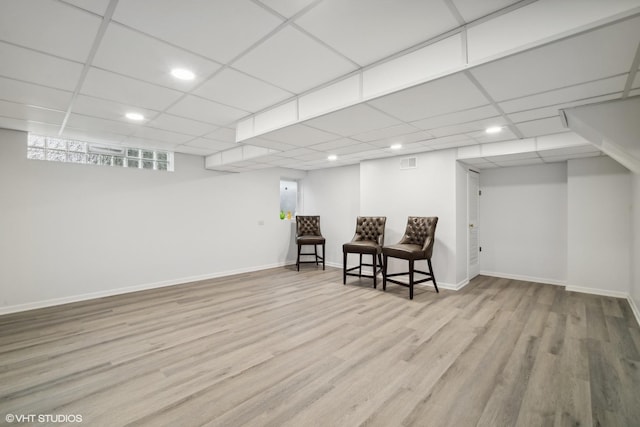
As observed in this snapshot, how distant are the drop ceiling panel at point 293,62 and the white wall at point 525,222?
475 cm

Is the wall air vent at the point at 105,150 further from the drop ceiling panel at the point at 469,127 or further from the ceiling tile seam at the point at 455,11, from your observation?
the ceiling tile seam at the point at 455,11

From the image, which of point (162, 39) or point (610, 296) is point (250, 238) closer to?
point (162, 39)

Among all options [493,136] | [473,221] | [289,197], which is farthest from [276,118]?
[289,197]

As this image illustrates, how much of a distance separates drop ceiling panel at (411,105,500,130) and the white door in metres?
2.52

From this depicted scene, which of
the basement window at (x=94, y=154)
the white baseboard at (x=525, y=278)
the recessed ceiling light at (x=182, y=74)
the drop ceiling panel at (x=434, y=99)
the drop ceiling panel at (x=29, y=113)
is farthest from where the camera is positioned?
the white baseboard at (x=525, y=278)

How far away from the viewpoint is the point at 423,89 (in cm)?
205

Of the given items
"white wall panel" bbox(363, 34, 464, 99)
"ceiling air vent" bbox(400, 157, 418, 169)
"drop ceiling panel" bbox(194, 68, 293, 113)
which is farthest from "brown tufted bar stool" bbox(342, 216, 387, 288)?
"white wall panel" bbox(363, 34, 464, 99)

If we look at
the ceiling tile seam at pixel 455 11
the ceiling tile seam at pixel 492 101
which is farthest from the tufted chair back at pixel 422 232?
the ceiling tile seam at pixel 455 11

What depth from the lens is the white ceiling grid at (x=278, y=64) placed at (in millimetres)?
1506

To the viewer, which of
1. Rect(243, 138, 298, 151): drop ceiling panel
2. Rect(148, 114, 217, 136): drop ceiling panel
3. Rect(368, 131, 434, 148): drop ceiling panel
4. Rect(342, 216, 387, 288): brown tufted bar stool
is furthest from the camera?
Rect(342, 216, 387, 288): brown tufted bar stool

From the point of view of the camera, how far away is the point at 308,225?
21.7ft

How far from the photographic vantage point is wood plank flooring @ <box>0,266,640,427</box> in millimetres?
1802

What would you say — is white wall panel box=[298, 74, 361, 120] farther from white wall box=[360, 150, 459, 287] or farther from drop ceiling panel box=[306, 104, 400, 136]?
white wall box=[360, 150, 459, 287]

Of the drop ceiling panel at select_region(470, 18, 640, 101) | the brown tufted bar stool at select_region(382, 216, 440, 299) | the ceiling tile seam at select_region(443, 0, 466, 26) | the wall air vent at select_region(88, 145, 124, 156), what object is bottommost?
the brown tufted bar stool at select_region(382, 216, 440, 299)
